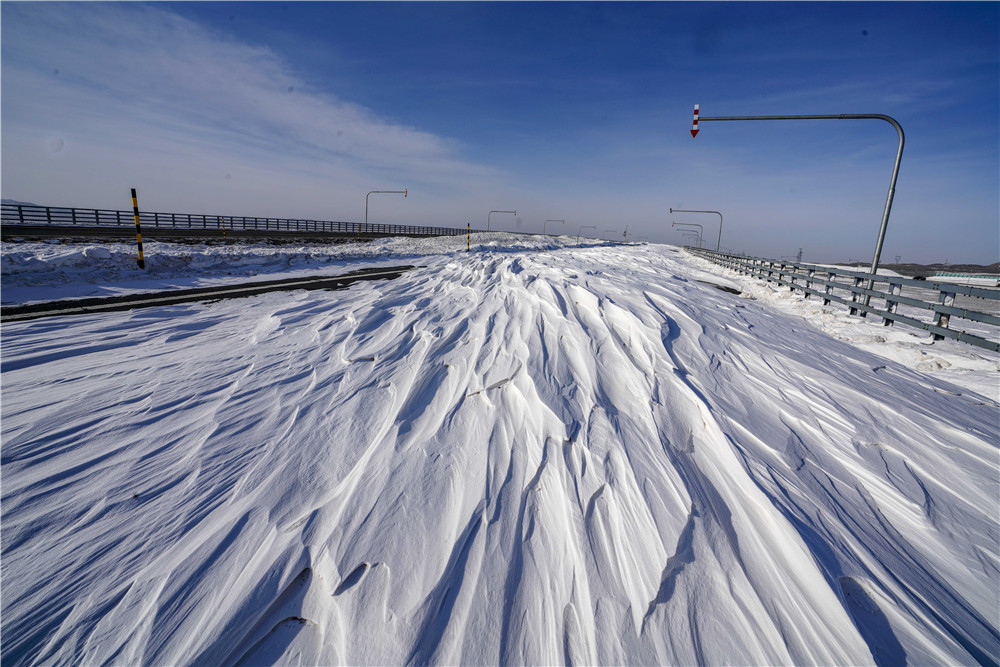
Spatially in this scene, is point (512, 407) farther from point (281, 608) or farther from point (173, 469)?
point (173, 469)

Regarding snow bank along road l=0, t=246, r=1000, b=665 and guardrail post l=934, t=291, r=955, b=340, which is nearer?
snow bank along road l=0, t=246, r=1000, b=665

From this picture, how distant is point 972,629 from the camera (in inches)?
56.1

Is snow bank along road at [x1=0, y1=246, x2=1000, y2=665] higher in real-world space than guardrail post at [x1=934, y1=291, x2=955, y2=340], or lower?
lower

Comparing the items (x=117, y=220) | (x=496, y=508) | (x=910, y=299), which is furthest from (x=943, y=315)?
(x=117, y=220)

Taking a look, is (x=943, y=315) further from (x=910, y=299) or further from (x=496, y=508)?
(x=496, y=508)

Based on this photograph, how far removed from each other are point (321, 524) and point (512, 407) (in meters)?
1.28

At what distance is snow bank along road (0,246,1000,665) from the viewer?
136 centimetres

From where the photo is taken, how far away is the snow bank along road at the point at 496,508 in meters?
1.36

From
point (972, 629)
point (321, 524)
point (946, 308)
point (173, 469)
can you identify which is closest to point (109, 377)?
point (173, 469)

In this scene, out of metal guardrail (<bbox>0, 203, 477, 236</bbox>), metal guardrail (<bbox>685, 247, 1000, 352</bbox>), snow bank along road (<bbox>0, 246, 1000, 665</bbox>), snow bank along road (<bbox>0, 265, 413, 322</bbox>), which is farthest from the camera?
metal guardrail (<bbox>0, 203, 477, 236</bbox>)

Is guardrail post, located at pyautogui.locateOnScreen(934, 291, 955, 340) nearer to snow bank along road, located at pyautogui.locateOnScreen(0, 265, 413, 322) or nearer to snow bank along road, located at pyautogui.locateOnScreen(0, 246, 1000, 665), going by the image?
snow bank along road, located at pyautogui.locateOnScreen(0, 246, 1000, 665)

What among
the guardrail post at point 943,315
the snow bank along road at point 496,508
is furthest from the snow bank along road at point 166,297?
the guardrail post at point 943,315

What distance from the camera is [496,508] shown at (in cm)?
182

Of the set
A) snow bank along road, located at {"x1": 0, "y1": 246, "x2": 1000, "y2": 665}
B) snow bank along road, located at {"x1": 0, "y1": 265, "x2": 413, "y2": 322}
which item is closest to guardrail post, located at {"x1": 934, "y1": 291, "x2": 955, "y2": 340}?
snow bank along road, located at {"x1": 0, "y1": 246, "x2": 1000, "y2": 665}
